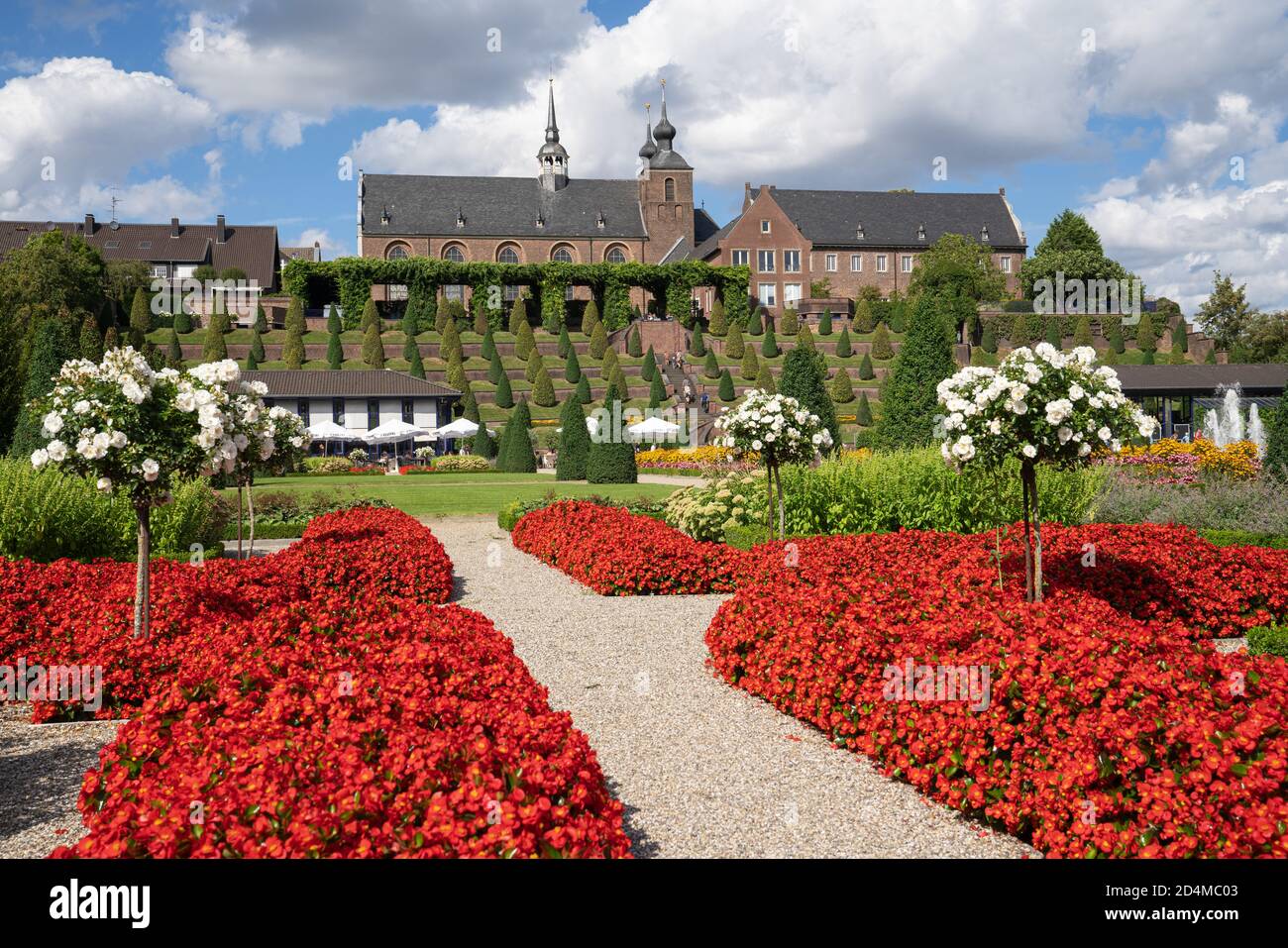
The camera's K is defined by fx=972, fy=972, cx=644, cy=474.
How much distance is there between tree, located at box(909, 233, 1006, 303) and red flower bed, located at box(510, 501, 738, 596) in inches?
2279

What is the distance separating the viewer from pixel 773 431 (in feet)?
40.5

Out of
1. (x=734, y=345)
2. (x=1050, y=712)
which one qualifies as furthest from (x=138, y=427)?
(x=734, y=345)

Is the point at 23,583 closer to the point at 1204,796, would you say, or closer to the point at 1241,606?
the point at 1204,796

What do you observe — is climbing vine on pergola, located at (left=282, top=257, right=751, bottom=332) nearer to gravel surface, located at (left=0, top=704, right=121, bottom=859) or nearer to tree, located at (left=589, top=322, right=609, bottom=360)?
tree, located at (left=589, top=322, right=609, bottom=360)

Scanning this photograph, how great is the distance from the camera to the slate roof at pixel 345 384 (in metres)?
47.0

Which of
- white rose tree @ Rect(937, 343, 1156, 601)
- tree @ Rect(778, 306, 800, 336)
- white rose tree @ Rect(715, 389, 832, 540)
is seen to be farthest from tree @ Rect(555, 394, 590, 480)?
tree @ Rect(778, 306, 800, 336)

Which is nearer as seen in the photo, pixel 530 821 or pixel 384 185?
pixel 530 821

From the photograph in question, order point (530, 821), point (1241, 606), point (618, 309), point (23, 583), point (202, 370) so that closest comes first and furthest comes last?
1. point (530, 821)
2. point (202, 370)
3. point (23, 583)
4. point (1241, 606)
5. point (618, 309)

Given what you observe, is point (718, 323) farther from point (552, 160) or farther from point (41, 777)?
point (41, 777)

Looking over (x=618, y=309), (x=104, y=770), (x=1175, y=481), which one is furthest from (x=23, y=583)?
(x=618, y=309)

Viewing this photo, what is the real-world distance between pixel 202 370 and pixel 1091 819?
6660mm

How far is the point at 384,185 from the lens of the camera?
7412 centimetres

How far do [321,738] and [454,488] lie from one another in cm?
2399

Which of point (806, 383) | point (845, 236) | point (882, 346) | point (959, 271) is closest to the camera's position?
point (806, 383)
